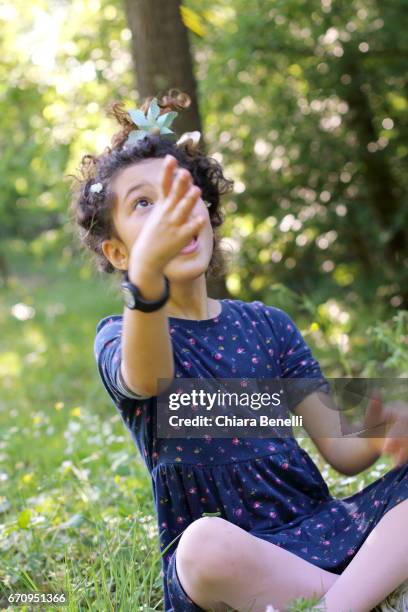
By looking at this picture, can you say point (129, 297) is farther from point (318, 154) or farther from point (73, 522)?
point (318, 154)

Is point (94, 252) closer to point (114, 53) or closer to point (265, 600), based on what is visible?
point (265, 600)

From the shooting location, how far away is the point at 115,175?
181 cm

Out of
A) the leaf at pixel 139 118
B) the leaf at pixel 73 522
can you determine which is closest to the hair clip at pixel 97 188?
the leaf at pixel 139 118

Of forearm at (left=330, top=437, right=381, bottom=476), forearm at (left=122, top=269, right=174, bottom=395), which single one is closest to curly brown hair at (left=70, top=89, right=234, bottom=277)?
forearm at (left=122, top=269, right=174, bottom=395)

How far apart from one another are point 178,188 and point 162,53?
A: 6.91ft

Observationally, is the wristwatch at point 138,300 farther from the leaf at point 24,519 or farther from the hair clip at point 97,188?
the leaf at point 24,519

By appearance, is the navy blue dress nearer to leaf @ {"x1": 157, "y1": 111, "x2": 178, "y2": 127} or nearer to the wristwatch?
the wristwatch

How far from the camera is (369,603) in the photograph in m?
1.57

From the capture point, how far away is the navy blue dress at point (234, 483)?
65.9 inches

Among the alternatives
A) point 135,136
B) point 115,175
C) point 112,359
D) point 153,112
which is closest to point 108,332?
point 112,359

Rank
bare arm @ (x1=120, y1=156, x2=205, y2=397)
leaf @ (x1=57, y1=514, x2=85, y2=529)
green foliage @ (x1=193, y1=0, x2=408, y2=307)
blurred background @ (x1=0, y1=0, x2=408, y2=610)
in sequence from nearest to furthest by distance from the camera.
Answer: bare arm @ (x1=120, y1=156, x2=205, y2=397)
leaf @ (x1=57, y1=514, x2=85, y2=529)
blurred background @ (x1=0, y1=0, x2=408, y2=610)
green foliage @ (x1=193, y1=0, x2=408, y2=307)

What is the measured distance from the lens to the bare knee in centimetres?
148

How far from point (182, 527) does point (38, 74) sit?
3.31 metres

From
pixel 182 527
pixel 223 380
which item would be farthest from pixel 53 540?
pixel 223 380
